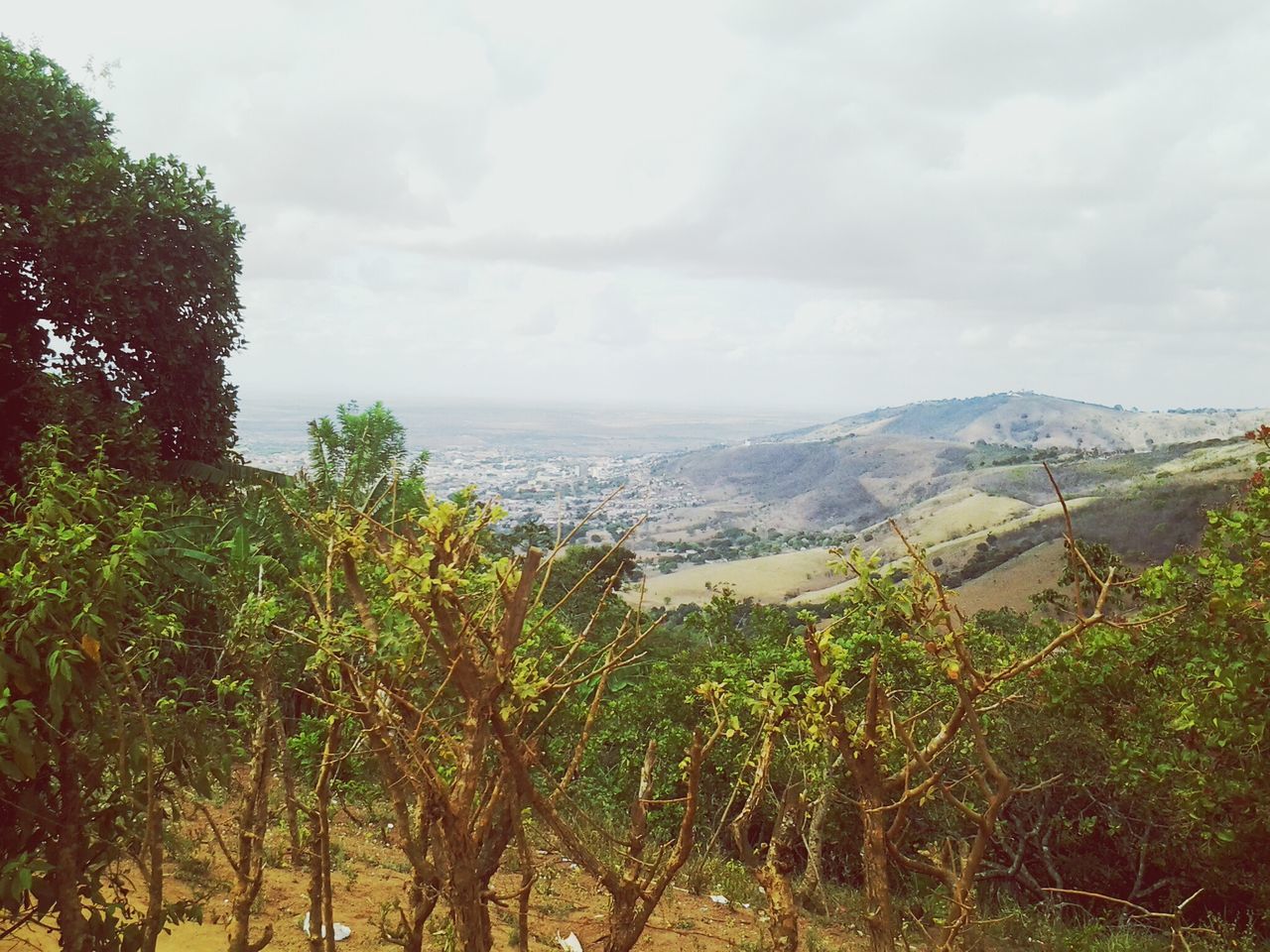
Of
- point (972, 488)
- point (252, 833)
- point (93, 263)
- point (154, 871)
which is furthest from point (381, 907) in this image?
point (972, 488)

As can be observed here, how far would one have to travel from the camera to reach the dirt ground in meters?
5.78

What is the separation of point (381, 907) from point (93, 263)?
10618mm

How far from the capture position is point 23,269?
11.6 m

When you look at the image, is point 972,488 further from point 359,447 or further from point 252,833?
point 252,833

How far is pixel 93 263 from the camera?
38.9 ft

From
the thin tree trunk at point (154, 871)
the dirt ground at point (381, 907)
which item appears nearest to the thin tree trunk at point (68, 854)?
the thin tree trunk at point (154, 871)

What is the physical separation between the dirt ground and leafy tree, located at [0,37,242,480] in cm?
672

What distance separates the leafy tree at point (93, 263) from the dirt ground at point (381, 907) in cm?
672

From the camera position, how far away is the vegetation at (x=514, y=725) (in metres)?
2.75

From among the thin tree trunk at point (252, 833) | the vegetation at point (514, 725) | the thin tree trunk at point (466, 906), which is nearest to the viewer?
the thin tree trunk at point (466, 906)

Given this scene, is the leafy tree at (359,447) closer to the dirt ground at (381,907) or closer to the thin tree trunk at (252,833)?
the dirt ground at (381,907)

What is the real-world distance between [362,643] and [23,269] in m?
12.2

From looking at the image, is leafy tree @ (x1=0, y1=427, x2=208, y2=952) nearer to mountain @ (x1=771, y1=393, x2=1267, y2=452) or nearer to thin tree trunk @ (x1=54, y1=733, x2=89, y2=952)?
thin tree trunk @ (x1=54, y1=733, x2=89, y2=952)

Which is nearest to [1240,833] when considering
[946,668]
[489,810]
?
[946,668]
